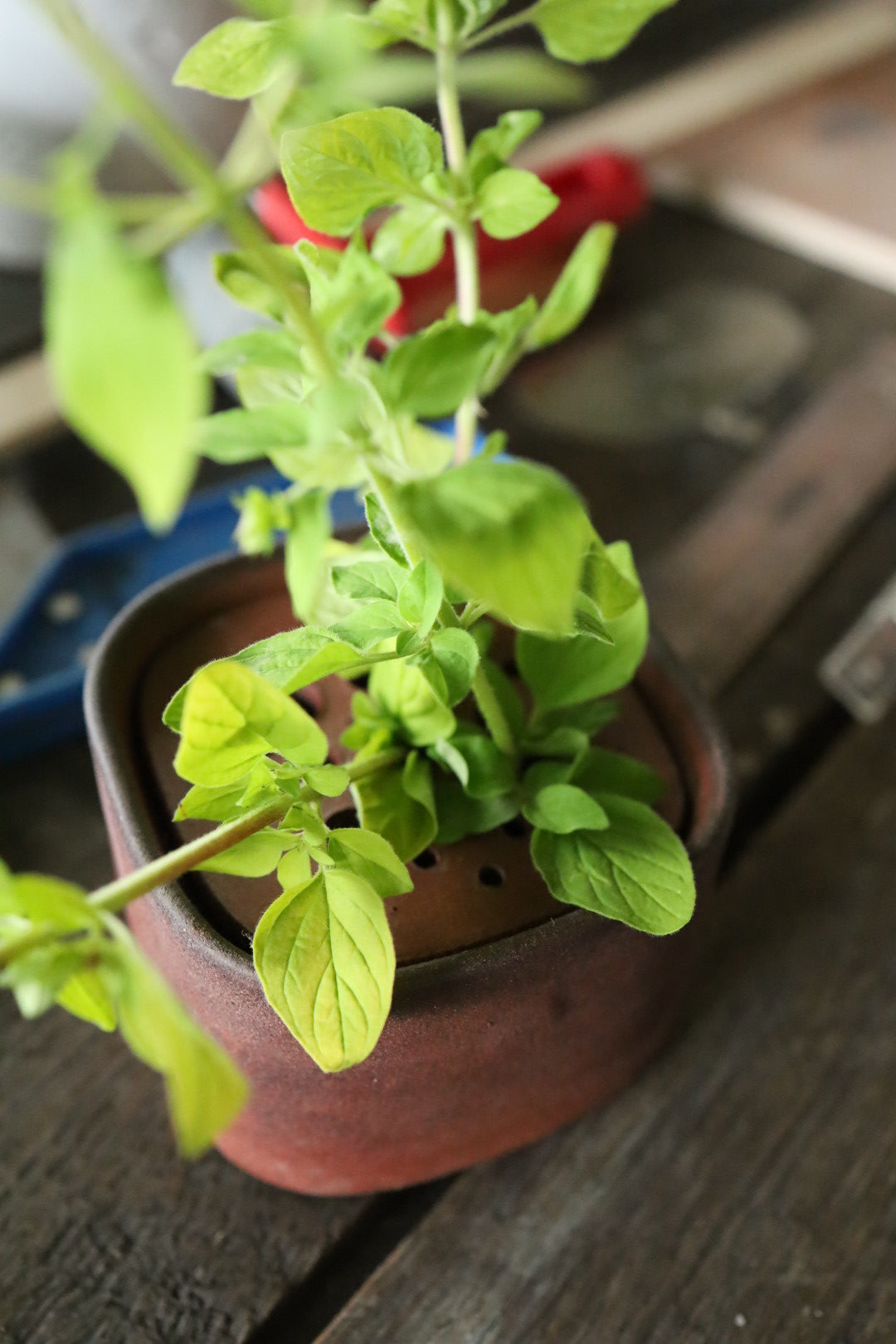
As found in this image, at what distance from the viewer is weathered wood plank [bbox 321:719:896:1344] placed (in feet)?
1.08

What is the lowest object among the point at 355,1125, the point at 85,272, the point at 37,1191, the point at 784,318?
the point at 37,1191

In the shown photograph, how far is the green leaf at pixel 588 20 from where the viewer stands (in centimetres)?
26

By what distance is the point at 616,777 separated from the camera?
0.99ft

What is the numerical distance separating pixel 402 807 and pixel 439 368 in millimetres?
123

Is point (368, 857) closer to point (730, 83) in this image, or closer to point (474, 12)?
point (474, 12)

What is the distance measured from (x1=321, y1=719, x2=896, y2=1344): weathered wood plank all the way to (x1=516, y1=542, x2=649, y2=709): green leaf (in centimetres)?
16

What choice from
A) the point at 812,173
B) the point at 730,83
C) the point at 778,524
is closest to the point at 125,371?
the point at 778,524

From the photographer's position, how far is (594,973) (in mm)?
283

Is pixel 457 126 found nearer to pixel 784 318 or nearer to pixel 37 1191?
pixel 37 1191

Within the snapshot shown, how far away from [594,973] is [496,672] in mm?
86

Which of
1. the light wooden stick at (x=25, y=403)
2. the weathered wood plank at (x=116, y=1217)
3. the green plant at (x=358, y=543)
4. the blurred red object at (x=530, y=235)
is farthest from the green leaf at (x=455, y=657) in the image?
the light wooden stick at (x=25, y=403)

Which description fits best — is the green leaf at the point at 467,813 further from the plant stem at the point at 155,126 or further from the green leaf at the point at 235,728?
the plant stem at the point at 155,126

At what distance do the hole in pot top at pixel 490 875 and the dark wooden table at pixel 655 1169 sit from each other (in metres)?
0.13

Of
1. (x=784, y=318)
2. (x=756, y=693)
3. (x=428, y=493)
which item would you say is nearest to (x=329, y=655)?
(x=428, y=493)
